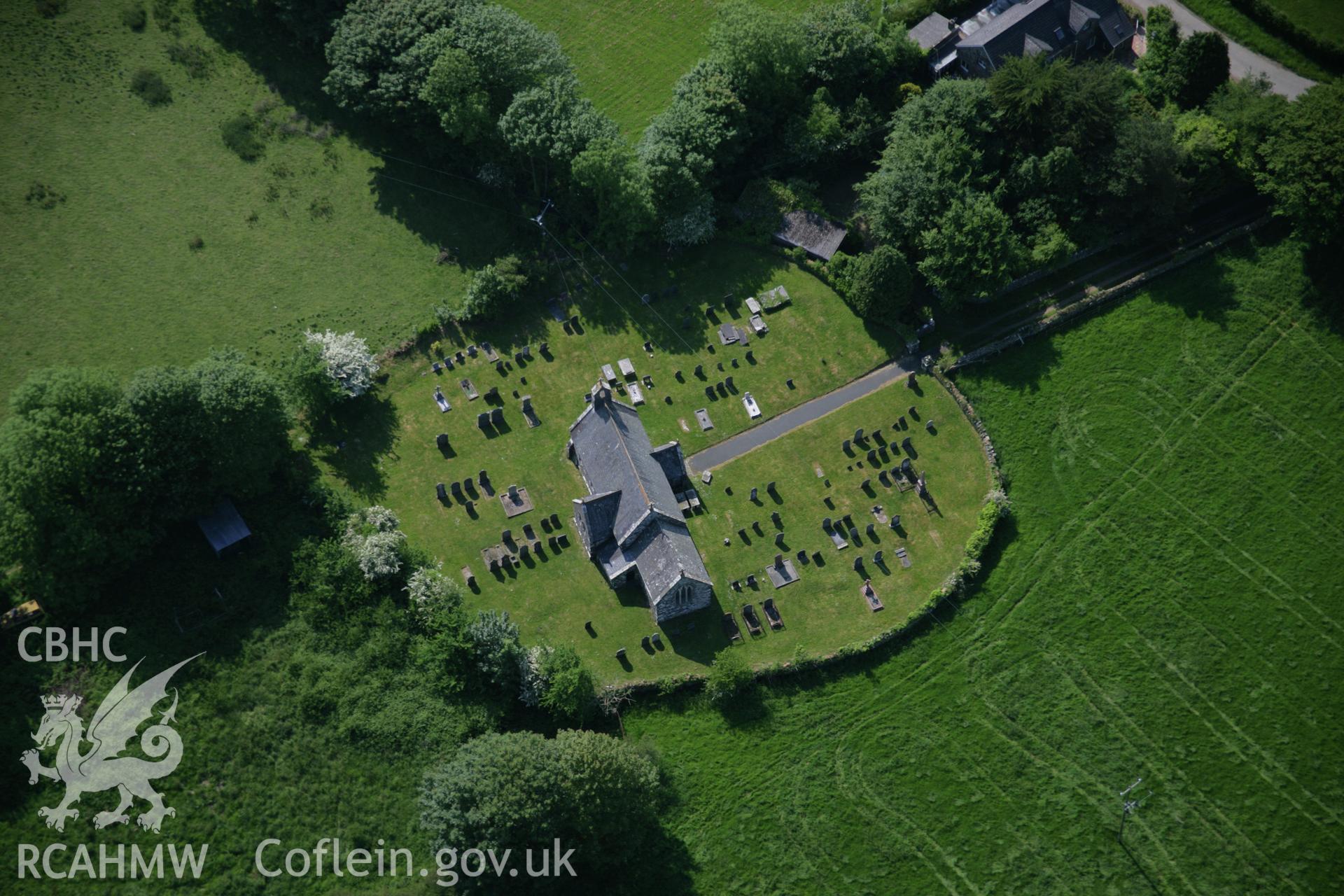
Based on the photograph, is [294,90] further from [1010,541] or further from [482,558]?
[1010,541]

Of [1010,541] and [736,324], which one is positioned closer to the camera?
[1010,541]

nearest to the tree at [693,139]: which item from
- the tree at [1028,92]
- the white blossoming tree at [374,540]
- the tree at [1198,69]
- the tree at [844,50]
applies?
the tree at [844,50]

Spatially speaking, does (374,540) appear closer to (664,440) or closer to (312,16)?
(664,440)

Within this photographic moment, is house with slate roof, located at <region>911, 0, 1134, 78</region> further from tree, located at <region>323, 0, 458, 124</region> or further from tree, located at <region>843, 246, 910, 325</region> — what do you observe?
tree, located at <region>323, 0, 458, 124</region>

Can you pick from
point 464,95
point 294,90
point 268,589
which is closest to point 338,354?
point 268,589

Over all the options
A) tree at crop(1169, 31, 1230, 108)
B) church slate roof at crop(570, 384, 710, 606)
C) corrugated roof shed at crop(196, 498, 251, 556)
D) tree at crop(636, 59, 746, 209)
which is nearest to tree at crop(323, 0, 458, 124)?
tree at crop(636, 59, 746, 209)
